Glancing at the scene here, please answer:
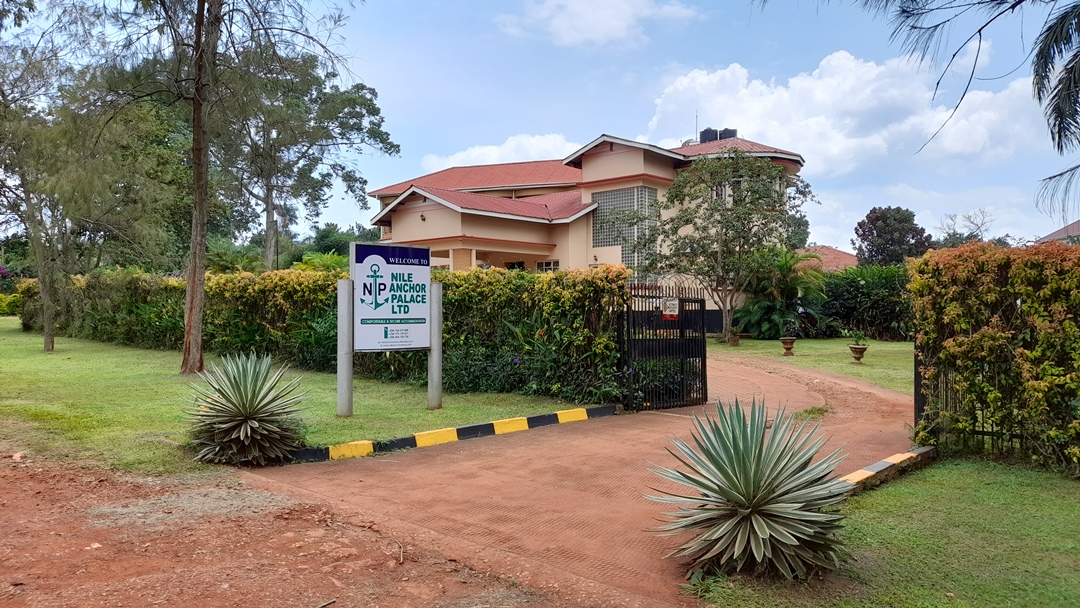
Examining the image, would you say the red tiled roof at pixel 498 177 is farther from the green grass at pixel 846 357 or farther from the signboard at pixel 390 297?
the signboard at pixel 390 297

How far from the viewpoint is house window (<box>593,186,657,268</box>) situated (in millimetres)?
26908

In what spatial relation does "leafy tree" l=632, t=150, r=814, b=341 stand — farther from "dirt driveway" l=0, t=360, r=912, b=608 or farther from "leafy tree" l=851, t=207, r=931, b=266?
"leafy tree" l=851, t=207, r=931, b=266

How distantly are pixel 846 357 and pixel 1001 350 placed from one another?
13.3 meters

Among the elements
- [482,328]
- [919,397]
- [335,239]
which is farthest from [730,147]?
[335,239]

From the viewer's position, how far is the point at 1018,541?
4734 millimetres

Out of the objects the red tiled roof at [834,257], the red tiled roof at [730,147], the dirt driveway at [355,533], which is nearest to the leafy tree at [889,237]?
the red tiled roof at [834,257]

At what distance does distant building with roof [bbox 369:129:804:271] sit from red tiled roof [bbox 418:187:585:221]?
49 mm

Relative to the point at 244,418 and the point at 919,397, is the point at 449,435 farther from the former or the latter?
the point at 919,397

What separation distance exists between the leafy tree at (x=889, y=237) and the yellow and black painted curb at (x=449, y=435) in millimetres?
44511

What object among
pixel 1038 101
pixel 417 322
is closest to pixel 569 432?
pixel 417 322

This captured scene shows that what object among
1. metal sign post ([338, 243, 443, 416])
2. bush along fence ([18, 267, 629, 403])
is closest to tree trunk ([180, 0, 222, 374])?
bush along fence ([18, 267, 629, 403])

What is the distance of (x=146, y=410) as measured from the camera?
967cm

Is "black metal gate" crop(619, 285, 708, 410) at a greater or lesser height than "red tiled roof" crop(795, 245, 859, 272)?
lesser

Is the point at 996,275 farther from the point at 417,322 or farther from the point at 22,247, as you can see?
the point at 22,247
